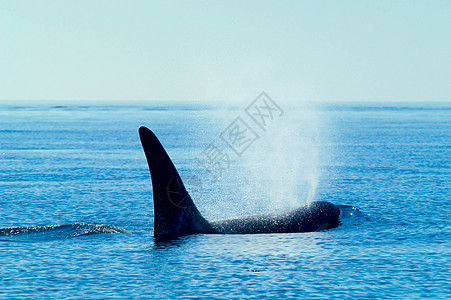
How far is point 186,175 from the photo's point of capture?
49.2 metres

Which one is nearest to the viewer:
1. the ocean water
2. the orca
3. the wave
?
the ocean water

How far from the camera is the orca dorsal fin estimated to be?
22203mm

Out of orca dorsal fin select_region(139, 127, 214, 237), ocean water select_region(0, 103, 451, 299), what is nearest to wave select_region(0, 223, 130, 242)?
ocean water select_region(0, 103, 451, 299)

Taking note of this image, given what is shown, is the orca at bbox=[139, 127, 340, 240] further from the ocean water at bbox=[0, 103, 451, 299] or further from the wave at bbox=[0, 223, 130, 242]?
the wave at bbox=[0, 223, 130, 242]

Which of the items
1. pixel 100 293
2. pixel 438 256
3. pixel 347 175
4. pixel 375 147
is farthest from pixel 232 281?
pixel 375 147

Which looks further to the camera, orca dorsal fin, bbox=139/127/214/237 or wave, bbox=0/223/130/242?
wave, bbox=0/223/130/242

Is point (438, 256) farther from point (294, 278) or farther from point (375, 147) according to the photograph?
point (375, 147)

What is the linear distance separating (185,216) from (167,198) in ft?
3.17

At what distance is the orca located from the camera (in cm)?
2234

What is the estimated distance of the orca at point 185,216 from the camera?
73.3 feet

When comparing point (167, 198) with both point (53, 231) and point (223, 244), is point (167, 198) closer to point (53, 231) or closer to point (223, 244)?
point (223, 244)

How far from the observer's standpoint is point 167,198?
22.6 m

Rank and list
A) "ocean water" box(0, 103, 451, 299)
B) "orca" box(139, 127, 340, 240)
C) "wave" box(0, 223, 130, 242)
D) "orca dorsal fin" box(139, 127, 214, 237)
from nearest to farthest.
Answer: "ocean water" box(0, 103, 451, 299)
"orca dorsal fin" box(139, 127, 214, 237)
"orca" box(139, 127, 340, 240)
"wave" box(0, 223, 130, 242)

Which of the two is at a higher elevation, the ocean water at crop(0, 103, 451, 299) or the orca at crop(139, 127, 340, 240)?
the orca at crop(139, 127, 340, 240)
